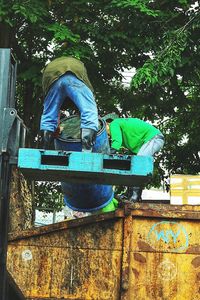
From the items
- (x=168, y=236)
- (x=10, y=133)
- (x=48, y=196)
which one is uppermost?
(x=48, y=196)

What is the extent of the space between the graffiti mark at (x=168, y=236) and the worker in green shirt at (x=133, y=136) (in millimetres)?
810

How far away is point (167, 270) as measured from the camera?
442 centimetres

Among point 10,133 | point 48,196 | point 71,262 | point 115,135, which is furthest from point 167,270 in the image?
point 48,196

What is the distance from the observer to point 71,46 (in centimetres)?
864

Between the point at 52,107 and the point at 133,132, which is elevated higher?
the point at 133,132

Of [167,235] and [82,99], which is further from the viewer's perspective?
[167,235]

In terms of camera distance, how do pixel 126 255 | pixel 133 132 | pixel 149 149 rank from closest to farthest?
1. pixel 126 255
2. pixel 133 132
3. pixel 149 149

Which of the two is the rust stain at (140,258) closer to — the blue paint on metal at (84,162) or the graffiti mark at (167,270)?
the graffiti mark at (167,270)

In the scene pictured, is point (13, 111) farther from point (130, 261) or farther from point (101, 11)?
point (101, 11)

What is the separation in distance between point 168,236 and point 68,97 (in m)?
1.42

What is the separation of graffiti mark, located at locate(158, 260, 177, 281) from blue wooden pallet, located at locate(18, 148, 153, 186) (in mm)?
1081

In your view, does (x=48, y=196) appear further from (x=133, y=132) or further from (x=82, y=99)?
(x=82, y=99)

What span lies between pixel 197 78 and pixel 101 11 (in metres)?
2.00

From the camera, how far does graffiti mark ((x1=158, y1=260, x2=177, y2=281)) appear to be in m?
4.41
